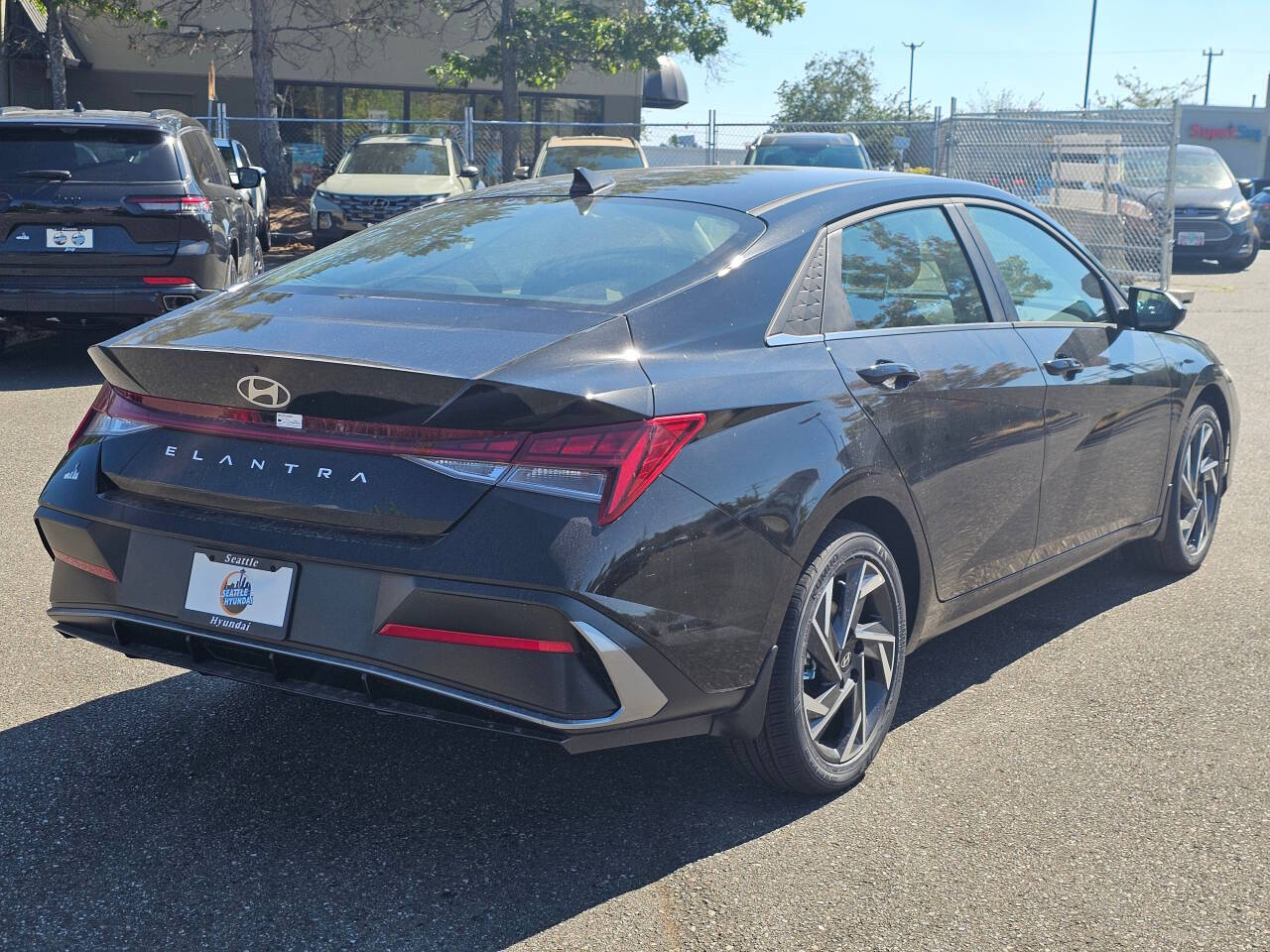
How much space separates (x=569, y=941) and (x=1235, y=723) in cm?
233

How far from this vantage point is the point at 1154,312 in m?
5.17

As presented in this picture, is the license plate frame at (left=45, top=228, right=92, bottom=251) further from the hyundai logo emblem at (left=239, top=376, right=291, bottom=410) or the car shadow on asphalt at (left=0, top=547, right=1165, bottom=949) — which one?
the hyundai logo emblem at (left=239, top=376, right=291, bottom=410)

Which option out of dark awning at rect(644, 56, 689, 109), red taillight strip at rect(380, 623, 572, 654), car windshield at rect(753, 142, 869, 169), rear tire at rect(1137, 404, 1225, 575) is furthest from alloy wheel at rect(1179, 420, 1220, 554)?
dark awning at rect(644, 56, 689, 109)

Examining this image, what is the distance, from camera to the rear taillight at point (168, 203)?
377 inches

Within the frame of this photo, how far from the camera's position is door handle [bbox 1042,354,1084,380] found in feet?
14.9

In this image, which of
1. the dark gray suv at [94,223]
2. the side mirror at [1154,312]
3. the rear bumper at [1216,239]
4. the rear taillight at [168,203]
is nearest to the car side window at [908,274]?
the side mirror at [1154,312]

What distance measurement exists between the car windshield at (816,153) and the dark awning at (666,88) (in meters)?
16.6

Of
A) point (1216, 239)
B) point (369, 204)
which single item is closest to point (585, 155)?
point (369, 204)

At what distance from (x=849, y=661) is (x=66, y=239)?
24.7 ft

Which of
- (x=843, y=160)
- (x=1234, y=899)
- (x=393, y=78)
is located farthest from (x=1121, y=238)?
(x=393, y=78)

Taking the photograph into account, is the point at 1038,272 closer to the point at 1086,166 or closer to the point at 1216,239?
the point at 1086,166

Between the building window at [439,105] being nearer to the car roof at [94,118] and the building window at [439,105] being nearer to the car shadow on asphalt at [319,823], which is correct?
the car roof at [94,118]

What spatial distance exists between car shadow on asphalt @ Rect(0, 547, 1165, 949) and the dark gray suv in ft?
19.4

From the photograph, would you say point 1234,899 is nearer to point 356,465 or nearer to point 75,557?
point 356,465
